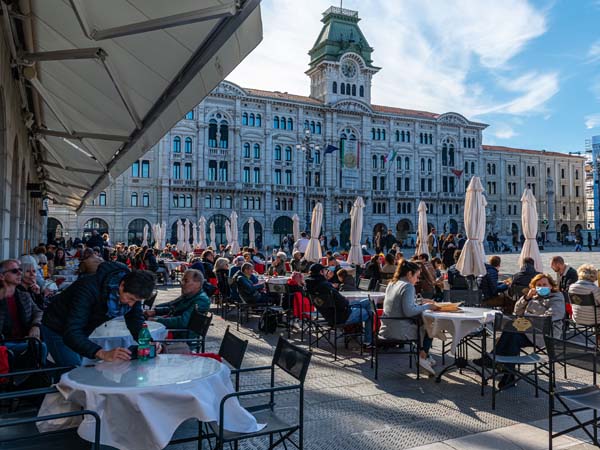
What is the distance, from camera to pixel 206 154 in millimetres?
49969

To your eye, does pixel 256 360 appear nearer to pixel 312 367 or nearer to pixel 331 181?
pixel 312 367

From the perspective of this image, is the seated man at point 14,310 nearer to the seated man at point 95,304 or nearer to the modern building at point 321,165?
the seated man at point 95,304

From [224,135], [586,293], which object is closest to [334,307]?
[586,293]

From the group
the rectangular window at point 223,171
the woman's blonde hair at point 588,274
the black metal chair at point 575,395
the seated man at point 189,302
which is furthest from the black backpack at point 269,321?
the rectangular window at point 223,171

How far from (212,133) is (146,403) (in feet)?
162

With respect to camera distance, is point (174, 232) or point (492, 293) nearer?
point (492, 293)

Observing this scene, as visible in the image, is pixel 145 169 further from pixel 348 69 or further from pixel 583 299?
pixel 583 299

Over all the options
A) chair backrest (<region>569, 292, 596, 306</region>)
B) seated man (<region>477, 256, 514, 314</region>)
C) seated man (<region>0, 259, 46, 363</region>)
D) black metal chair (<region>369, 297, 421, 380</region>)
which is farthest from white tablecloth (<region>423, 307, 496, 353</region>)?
seated man (<region>0, 259, 46, 363</region>)

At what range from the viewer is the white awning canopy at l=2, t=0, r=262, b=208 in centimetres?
371

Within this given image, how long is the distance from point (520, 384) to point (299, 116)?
50.4 m

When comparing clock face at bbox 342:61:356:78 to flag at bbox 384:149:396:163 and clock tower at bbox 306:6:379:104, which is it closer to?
clock tower at bbox 306:6:379:104

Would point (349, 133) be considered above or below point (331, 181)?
above

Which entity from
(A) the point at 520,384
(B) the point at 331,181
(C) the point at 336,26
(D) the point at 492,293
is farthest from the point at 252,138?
(A) the point at 520,384

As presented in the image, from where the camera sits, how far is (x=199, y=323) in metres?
5.20
